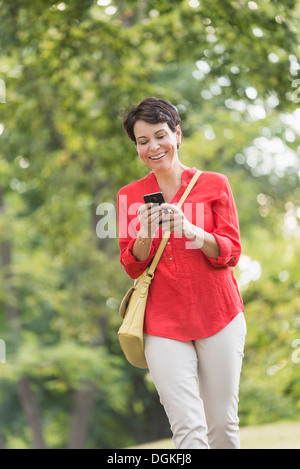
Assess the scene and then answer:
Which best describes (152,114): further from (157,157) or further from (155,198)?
(155,198)

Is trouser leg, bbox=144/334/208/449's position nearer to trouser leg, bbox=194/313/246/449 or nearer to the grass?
trouser leg, bbox=194/313/246/449

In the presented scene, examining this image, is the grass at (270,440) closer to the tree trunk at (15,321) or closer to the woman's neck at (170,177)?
the woman's neck at (170,177)

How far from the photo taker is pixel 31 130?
8.80 metres

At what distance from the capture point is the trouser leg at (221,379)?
8.57 ft

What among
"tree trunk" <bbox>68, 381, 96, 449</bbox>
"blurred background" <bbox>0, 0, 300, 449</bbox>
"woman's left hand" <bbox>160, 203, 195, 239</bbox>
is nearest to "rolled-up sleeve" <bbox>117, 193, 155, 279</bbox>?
"woman's left hand" <bbox>160, 203, 195, 239</bbox>

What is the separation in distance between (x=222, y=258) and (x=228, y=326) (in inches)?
11.1

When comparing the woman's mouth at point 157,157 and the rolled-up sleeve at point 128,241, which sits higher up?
the woman's mouth at point 157,157

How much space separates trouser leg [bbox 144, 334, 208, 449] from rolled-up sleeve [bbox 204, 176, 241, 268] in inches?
14.4

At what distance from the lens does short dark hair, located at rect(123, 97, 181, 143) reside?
2.71 meters

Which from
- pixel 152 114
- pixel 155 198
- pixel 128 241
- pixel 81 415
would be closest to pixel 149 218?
pixel 155 198

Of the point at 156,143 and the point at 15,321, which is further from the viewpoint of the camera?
the point at 15,321

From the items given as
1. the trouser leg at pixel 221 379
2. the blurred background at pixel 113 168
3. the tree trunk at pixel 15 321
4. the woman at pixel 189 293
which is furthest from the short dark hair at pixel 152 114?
the tree trunk at pixel 15 321

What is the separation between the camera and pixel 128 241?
2.76 meters

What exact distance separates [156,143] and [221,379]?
997 millimetres
